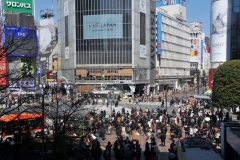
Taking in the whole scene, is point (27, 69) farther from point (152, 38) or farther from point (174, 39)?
point (174, 39)

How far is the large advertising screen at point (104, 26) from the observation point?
189ft

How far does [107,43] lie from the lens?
58062 millimetres

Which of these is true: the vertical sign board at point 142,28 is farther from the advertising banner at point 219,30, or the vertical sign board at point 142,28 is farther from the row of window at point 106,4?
the advertising banner at point 219,30

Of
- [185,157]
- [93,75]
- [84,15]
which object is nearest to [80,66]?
[93,75]

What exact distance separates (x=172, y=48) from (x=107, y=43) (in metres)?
28.1

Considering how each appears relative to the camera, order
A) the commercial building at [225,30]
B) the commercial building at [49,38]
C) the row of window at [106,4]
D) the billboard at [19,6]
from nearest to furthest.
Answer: the billboard at [19,6] < the row of window at [106,4] < the commercial building at [225,30] < the commercial building at [49,38]

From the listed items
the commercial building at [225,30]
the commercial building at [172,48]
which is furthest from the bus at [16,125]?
the commercial building at [172,48]

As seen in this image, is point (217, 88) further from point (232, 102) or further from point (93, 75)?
point (93, 75)

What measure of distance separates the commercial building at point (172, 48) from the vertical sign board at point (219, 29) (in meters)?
13.3

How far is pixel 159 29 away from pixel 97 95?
2747cm

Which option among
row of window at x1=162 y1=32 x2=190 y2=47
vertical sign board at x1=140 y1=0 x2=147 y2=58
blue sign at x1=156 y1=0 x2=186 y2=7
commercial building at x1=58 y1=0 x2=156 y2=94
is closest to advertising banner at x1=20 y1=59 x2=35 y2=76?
commercial building at x1=58 y1=0 x2=156 y2=94

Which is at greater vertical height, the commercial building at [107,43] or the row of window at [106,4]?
the row of window at [106,4]

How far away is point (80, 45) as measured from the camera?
5981 cm

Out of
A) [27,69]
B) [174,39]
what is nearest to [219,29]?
[174,39]
